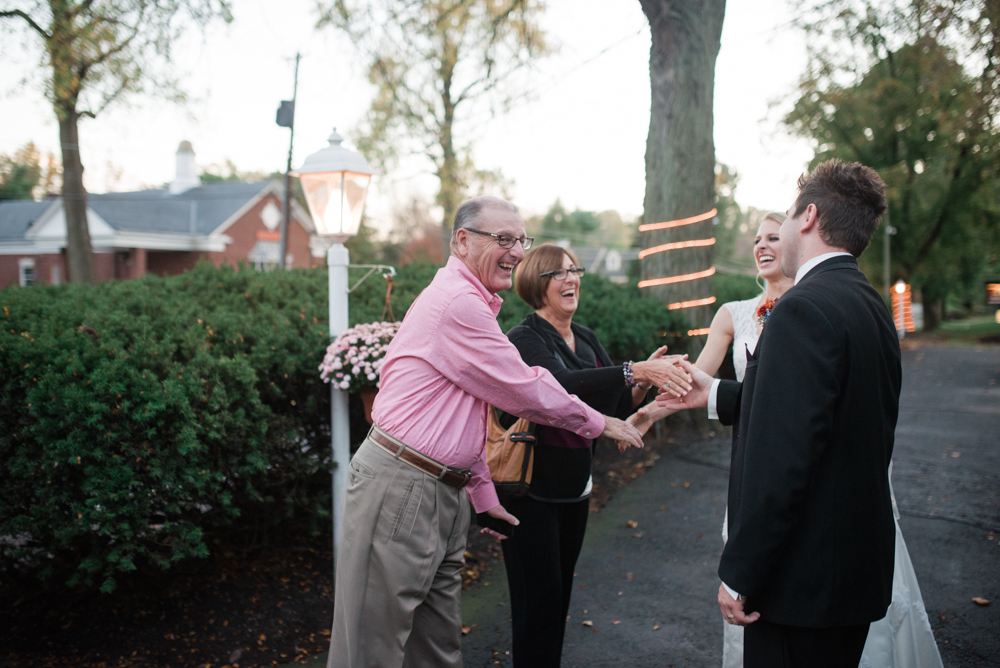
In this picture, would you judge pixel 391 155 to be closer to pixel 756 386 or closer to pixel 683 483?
pixel 683 483

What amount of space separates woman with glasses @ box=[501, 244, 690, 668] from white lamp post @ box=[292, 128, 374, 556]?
4.77 feet

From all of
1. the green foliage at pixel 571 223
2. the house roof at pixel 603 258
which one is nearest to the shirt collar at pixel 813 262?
the house roof at pixel 603 258

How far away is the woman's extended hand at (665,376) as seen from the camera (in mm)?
3195

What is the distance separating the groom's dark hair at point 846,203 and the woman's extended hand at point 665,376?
1.20m

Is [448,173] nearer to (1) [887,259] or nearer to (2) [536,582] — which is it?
(1) [887,259]

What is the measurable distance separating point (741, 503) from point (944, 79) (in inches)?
738

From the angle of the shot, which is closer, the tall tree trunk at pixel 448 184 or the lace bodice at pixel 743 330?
the lace bodice at pixel 743 330

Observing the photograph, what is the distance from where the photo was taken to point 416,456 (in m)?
2.46

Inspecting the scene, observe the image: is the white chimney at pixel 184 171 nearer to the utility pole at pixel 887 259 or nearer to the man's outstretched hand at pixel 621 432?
the utility pole at pixel 887 259

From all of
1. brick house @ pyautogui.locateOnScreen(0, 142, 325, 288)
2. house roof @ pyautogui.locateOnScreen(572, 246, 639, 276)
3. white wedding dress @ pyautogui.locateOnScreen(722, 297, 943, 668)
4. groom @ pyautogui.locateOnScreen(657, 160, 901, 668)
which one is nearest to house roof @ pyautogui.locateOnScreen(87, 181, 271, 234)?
brick house @ pyautogui.locateOnScreen(0, 142, 325, 288)

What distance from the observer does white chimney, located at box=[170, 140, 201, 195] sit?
Result: 40156mm

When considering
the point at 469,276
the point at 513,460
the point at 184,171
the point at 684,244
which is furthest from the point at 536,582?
the point at 184,171

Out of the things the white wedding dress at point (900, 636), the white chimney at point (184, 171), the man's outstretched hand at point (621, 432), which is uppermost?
the white chimney at point (184, 171)

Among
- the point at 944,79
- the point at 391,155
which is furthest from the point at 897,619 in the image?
the point at 391,155
